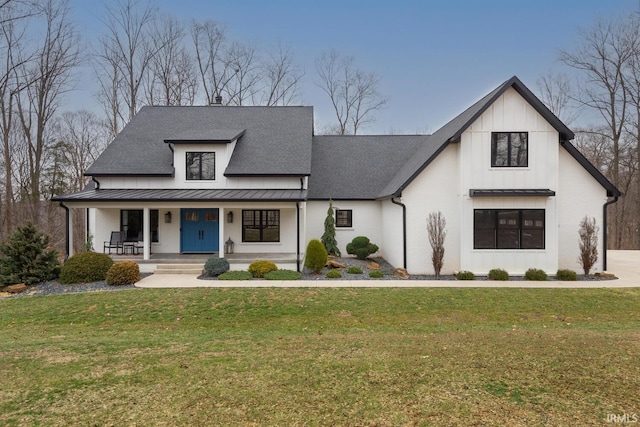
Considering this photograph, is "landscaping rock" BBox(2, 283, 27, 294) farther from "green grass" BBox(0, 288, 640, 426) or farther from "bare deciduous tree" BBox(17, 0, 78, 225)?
"bare deciduous tree" BBox(17, 0, 78, 225)

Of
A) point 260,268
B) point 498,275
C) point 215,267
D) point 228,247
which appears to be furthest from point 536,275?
point 228,247

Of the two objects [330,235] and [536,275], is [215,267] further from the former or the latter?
[536,275]

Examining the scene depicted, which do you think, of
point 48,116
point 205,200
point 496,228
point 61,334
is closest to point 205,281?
point 205,200

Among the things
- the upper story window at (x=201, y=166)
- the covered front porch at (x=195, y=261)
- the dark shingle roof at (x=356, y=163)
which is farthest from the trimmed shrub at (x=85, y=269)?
the dark shingle roof at (x=356, y=163)

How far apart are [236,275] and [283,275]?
173 centimetres

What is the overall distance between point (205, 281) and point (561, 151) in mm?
14432

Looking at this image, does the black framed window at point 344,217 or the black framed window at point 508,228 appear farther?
the black framed window at point 344,217

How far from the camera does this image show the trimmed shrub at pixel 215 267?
43.4 feet

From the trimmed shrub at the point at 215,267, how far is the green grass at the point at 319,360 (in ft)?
10.9

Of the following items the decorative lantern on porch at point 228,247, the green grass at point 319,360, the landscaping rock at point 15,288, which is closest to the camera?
the green grass at point 319,360

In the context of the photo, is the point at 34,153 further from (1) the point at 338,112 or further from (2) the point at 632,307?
(2) the point at 632,307

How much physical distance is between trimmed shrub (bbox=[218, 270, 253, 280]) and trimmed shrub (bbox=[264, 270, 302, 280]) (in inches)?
26.0

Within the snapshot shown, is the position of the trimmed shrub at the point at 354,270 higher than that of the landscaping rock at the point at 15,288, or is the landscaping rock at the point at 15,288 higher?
the trimmed shrub at the point at 354,270

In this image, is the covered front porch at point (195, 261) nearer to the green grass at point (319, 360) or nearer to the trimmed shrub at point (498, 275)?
the green grass at point (319, 360)
